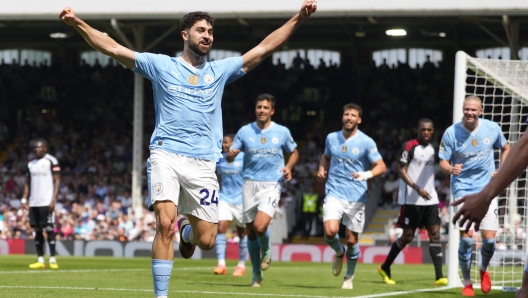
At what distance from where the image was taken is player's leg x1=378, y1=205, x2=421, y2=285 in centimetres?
1280

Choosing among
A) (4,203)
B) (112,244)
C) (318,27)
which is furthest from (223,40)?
(112,244)

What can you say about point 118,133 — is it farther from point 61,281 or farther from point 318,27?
point 61,281

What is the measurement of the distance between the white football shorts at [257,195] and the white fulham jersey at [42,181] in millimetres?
5016

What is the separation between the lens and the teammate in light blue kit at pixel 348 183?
445 inches

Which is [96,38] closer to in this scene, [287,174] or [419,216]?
[287,174]

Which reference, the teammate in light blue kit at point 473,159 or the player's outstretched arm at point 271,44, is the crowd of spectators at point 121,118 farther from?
the player's outstretched arm at point 271,44

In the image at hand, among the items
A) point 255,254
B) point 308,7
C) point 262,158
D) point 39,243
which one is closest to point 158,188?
point 308,7

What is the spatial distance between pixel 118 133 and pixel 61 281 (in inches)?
903

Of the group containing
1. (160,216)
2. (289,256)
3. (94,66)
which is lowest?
(289,256)

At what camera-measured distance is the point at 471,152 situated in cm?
1067

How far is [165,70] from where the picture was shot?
7152 millimetres

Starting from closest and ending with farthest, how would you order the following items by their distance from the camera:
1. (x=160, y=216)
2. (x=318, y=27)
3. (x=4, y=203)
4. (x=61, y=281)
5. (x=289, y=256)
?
(x=160, y=216) → (x=61, y=281) → (x=289, y=256) → (x=4, y=203) → (x=318, y=27)

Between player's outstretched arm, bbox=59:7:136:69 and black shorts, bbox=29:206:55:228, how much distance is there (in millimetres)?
9248

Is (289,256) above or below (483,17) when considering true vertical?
below
